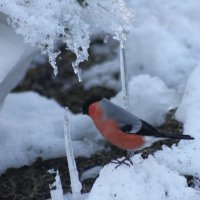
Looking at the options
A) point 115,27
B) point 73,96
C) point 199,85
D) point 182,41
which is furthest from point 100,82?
point 115,27

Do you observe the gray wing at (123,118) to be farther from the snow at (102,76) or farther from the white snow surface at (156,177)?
the snow at (102,76)

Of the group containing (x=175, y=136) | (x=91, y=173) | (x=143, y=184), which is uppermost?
(x=91, y=173)

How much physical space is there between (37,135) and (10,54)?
73cm

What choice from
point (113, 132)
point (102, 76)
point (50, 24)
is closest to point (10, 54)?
point (50, 24)

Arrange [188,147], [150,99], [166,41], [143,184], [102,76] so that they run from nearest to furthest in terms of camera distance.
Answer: [143,184], [188,147], [150,99], [166,41], [102,76]

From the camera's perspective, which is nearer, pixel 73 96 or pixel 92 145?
pixel 92 145

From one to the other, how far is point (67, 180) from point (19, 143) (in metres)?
0.37

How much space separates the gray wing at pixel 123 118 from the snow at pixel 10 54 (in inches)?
17.5

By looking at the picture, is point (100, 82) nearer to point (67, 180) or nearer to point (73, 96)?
point (73, 96)

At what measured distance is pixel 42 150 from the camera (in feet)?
9.50

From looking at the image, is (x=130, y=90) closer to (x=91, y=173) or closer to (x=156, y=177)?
(x=91, y=173)

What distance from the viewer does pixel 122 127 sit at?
2.20 meters

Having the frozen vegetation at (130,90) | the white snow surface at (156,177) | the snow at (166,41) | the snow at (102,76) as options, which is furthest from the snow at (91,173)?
the snow at (102,76)

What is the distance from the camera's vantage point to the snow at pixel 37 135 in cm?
285
